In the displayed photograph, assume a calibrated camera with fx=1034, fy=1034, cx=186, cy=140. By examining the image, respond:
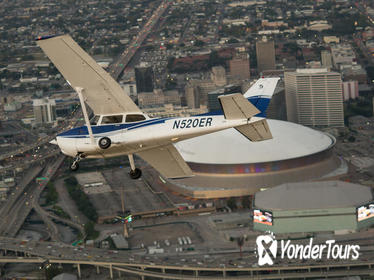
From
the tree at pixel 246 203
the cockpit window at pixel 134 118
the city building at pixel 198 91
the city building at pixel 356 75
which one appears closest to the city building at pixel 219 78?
the city building at pixel 198 91

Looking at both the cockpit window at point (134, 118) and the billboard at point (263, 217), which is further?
the billboard at point (263, 217)

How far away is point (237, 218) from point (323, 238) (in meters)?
11.5

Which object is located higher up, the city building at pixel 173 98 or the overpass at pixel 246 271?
the overpass at pixel 246 271

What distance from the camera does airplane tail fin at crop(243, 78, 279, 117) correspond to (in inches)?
1804

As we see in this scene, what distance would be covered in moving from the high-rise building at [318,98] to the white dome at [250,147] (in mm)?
29620

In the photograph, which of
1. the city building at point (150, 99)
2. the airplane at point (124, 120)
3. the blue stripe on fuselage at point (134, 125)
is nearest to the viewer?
the airplane at point (124, 120)

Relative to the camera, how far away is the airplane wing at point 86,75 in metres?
42.8

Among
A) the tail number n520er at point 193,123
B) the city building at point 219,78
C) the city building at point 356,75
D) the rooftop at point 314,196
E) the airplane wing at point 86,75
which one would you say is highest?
the airplane wing at point 86,75

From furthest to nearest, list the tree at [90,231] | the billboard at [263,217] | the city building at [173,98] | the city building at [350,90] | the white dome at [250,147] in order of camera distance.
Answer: the city building at [173,98], the city building at [350,90], the white dome at [250,147], the tree at [90,231], the billboard at [263,217]

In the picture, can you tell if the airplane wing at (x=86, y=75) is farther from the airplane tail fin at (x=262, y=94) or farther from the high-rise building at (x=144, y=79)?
the high-rise building at (x=144, y=79)

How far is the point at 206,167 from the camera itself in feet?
399

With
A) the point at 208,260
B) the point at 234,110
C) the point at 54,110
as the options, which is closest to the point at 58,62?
the point at 234,110

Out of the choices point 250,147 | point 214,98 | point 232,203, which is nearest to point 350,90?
point 214,98

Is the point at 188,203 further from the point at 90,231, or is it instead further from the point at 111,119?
the point at 111,119
